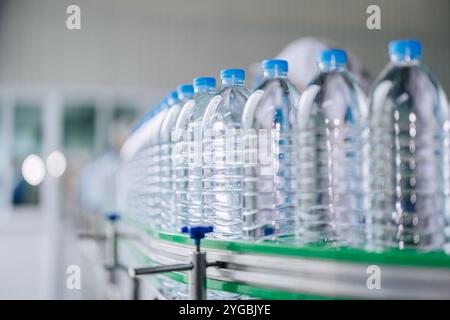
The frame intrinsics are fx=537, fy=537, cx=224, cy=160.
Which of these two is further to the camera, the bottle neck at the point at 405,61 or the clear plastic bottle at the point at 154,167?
the clear plastic bottle at the point at 154,167

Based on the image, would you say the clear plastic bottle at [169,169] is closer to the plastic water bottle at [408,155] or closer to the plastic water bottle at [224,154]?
the plastic water bottle at [224,154]

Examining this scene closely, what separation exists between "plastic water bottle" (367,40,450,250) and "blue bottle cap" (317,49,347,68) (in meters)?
0.08

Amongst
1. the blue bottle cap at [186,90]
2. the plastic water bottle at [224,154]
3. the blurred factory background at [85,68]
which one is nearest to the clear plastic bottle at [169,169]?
the blue bottle cap at [186,90]

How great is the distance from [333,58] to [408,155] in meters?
0.21

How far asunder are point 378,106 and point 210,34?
561cm

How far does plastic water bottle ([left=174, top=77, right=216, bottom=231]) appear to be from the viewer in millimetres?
1262

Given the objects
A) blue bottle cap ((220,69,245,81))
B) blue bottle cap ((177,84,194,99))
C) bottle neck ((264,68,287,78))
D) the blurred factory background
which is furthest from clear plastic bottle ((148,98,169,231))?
the blurred factory background

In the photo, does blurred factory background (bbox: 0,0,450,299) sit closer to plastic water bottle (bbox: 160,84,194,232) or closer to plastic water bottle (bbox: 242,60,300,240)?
plastic water bottle (bbox: 160,84,194,232)

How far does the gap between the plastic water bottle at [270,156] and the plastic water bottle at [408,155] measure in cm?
21

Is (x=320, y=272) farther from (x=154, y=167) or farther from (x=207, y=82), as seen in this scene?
(x=154, y=167)

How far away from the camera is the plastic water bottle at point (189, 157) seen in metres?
1.26
